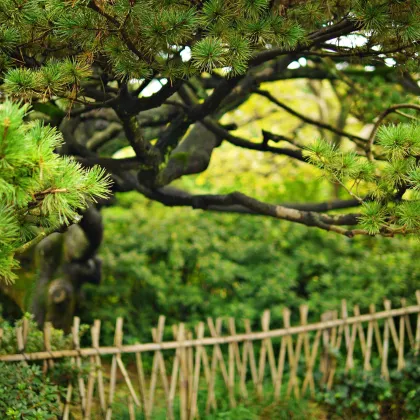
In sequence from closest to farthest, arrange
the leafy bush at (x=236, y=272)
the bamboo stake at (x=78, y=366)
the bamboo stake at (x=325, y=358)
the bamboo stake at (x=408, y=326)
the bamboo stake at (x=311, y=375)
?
the bamboo stake at (x=78, y=366) < the bamboo stake at (x=311, y=375) < the bamboo stake at (x=325, y=358) < the bamboo stake at (x=408, y=326) < the leafy bush at (x=236, y=272)

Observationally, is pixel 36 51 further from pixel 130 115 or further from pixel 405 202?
pixel 405 202

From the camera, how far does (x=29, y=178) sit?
1.82 metres

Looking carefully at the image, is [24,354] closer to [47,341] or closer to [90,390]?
[47,341]

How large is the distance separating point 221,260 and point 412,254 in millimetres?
2078

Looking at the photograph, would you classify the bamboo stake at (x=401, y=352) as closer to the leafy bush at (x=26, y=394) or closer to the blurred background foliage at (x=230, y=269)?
the blurred background foliage at (x=230, y=269)

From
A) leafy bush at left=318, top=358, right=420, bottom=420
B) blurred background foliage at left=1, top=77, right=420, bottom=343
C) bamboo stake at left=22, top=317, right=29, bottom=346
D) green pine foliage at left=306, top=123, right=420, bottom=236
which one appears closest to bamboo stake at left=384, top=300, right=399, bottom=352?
leafy bush at left=318, top=358, right=420, bottom=420

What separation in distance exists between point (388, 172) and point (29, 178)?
158 cm

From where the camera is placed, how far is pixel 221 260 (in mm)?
6320

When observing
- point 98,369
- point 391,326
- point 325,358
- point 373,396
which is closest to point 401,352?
point 391,326

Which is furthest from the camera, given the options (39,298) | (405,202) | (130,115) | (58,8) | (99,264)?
(99,264)

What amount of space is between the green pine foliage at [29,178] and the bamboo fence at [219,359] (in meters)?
1.77

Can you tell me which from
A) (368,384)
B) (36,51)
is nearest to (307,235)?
(368,384)

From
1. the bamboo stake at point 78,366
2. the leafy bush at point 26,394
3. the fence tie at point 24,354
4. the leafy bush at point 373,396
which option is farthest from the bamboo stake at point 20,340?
the leafy bush at point 373,396

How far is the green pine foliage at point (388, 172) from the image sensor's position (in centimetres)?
247
